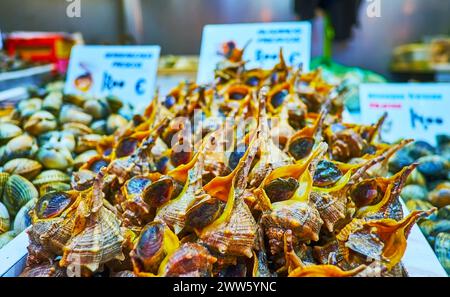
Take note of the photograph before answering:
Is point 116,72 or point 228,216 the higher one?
point 116,72

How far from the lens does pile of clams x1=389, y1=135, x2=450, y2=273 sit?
1.29m

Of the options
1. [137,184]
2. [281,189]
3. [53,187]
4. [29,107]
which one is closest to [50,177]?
[53,187]

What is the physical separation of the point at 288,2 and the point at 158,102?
4219mm

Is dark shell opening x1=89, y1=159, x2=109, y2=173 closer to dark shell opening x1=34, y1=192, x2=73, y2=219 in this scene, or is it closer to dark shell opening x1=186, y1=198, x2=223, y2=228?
dark shell opening x1=34, y1=192, x2=73, y2=219

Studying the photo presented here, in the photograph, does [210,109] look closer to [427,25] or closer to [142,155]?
[142,155]

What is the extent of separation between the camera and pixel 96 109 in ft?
→ 6.58

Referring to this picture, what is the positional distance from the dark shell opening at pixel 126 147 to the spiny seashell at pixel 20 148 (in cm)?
47

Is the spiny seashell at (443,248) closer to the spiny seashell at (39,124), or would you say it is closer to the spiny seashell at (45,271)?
the spiny seashell at (45,271)

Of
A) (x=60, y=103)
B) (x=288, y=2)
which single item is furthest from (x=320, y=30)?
(x=60, y=103)

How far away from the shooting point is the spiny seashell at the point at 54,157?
1557 millimetres

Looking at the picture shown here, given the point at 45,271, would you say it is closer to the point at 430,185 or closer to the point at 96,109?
the point at 96,109

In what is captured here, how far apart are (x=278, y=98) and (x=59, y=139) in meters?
0.92

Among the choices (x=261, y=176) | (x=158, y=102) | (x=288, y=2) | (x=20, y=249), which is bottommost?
(x=20, y=249)

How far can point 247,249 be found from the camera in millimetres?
826
